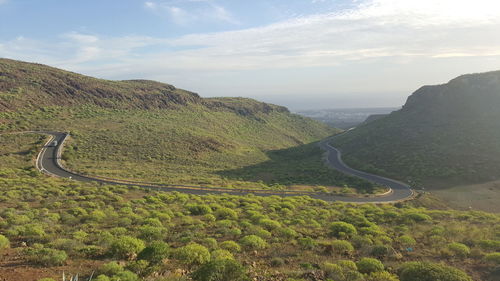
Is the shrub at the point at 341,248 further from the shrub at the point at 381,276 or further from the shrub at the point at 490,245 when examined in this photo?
the shrub at the point at 490,245

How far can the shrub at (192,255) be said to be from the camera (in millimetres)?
9023

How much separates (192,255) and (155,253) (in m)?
1.25

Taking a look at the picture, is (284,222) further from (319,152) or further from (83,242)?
(319,152)

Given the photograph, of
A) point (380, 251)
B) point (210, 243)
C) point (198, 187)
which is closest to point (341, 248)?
point (380, 251)

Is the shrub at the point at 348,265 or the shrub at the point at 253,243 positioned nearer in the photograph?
the shrub at the point at 348,265

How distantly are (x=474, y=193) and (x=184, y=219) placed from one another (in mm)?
39349

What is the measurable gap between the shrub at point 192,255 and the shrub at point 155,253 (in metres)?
0.49

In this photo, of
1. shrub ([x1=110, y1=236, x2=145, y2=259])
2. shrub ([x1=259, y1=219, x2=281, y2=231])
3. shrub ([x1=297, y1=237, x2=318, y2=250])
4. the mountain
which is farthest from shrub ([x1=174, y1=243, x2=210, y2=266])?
the mountain

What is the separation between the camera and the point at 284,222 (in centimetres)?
1638

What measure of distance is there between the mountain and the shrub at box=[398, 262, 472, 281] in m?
37.7

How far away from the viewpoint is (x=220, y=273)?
24.7ft

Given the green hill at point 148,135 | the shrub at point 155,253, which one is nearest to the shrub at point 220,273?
the shrub at point 155,253

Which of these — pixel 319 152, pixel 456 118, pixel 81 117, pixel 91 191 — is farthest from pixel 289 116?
pixel 91 191

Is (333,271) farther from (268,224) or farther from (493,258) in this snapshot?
(493,258)
